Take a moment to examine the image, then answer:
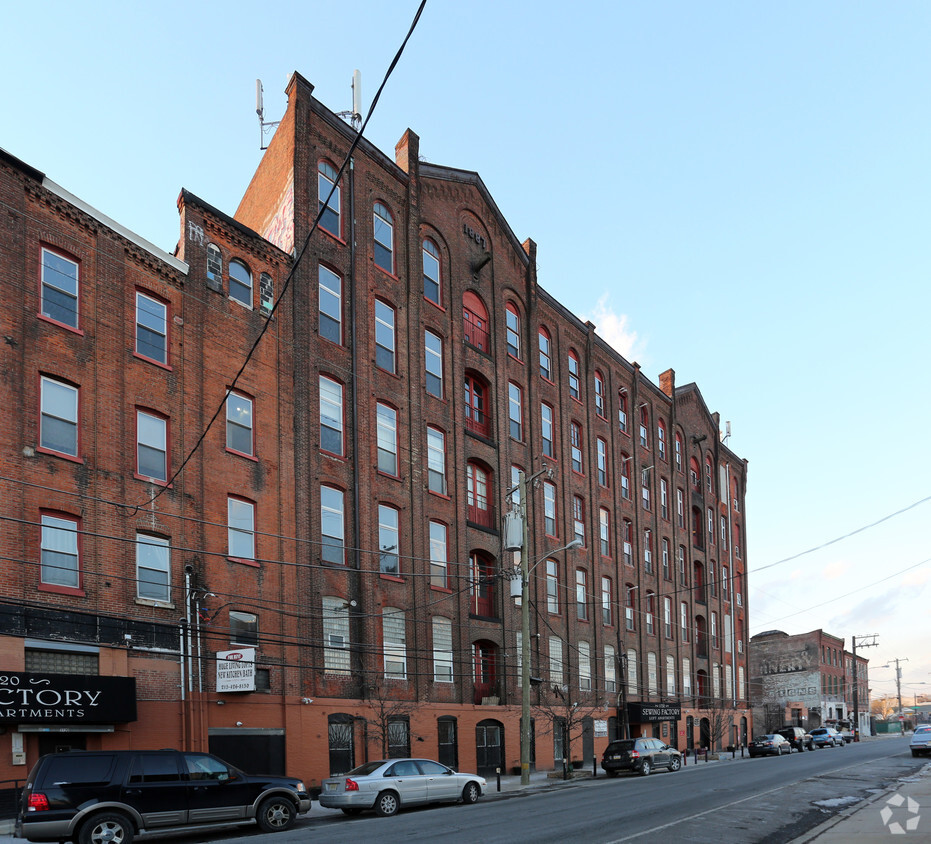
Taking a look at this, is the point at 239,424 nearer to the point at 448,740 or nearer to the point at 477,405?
the point at 448,740

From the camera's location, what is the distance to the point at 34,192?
23578 mm

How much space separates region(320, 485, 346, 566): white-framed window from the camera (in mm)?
30375

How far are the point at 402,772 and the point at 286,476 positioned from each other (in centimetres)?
1024

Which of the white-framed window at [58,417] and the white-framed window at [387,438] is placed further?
the white-framed window at [387,438]

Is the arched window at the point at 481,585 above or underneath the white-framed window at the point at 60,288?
underneath

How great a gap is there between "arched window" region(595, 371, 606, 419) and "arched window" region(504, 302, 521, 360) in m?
8.86

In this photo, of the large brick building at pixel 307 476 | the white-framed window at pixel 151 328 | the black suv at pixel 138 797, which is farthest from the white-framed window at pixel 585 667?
the black suv at pixel 138 797

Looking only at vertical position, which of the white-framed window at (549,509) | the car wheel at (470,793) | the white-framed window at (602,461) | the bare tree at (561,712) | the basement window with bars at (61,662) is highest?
the white-framed window at (602,461)

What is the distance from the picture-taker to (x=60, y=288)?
23844 mm

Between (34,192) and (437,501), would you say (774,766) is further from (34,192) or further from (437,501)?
(34,192)

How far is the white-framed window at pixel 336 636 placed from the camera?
1167 inches

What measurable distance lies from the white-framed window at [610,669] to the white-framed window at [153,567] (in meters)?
28.6
